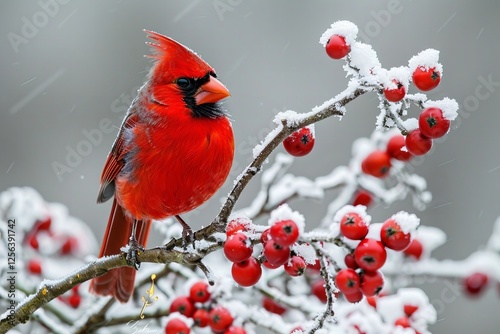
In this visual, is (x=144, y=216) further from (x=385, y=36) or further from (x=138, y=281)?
(x=385, y=36)

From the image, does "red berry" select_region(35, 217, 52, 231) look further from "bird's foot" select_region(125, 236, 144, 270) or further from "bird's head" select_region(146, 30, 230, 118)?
"bird's foot" select_region(125, 236, 144, 270)

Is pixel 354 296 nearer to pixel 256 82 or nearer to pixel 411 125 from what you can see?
pixel 411 125

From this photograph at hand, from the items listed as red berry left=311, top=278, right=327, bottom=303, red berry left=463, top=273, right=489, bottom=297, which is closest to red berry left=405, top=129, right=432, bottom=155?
red berry left=311, top=278, right=327, bottom=303

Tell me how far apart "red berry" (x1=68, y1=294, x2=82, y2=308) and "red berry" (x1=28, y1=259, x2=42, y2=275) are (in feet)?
0.41

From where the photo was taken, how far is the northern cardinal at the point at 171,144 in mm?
1896

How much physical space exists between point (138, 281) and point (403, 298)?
726 mm

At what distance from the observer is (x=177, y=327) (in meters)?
1.79

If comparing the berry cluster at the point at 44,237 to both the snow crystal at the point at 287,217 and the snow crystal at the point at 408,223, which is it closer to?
the snow crystal at the point at 287,217

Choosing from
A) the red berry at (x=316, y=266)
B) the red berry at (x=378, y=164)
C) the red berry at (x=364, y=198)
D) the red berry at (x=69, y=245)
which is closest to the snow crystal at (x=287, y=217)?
the red berry at (x=316, y=266)

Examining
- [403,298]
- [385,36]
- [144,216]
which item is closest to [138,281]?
[144,216]

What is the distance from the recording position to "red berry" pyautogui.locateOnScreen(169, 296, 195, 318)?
1872 mm

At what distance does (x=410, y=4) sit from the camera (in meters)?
6.24

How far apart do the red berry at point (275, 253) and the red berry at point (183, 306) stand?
64 cm

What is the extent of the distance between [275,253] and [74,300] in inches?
47.0
